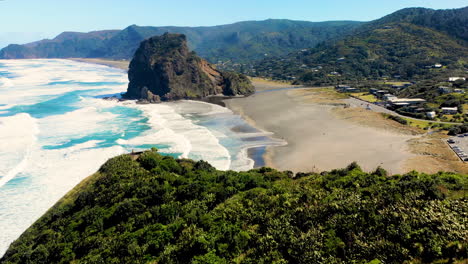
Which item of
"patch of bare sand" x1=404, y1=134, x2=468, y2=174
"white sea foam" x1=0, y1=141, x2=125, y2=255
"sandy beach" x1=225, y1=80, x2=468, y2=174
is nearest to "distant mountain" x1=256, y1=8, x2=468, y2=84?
"sandy beach" x1=225, y1=80, x2=468, y2=174

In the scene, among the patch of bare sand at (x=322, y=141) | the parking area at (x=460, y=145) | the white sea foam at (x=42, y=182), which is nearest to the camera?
the white sea foam at (x=42, y=182)

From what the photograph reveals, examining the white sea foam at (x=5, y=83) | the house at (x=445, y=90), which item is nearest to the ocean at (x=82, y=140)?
the white sea foam at (x=5, y=83)

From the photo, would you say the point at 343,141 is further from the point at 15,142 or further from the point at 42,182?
the point at 15,142

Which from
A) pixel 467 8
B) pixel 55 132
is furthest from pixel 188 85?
pixel 467 8

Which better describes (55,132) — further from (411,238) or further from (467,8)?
(467,8)

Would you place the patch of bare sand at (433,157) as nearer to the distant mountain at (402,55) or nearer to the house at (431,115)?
the house at (431,115)
